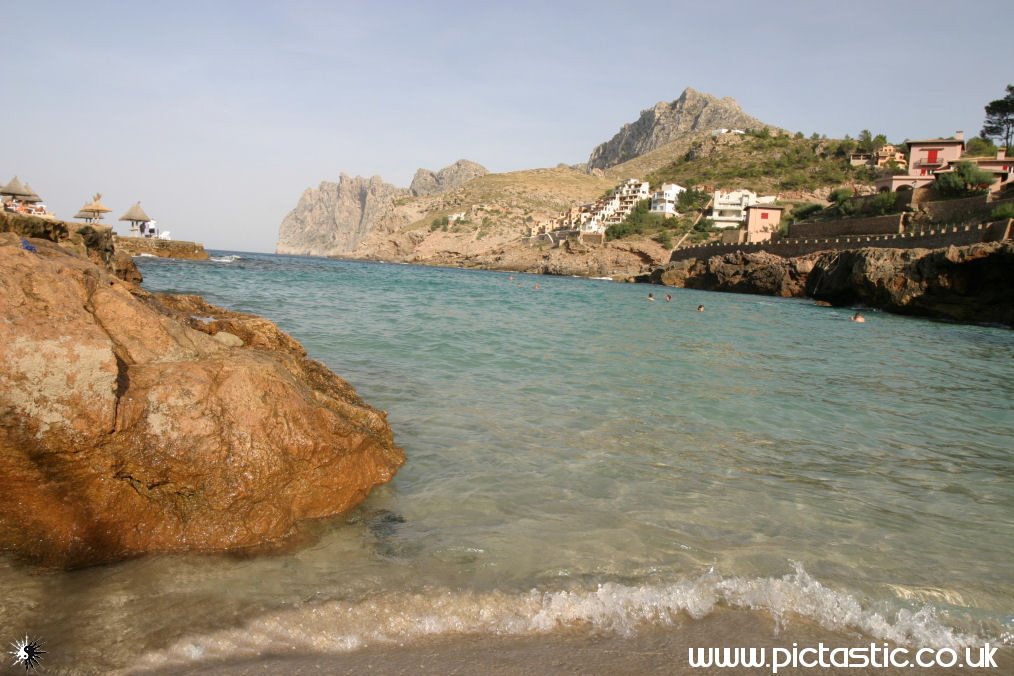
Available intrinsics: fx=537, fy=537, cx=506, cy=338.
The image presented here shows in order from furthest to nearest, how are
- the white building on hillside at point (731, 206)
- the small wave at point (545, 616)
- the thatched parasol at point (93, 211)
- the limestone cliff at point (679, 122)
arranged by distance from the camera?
the limestone cliff at point (679, 122) → the white building on hillside at point (731, 206) → the thatched parasol at point (93, 211) → the small wave at point (545, 616)

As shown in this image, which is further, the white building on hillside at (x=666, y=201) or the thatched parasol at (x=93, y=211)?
the white building on hillside at (x=666, y=201)

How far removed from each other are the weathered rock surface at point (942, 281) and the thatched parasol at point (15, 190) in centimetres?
4435

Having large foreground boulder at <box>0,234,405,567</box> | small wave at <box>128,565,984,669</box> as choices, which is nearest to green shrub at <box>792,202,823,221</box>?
small wave at <box>128,565,984,669</box>

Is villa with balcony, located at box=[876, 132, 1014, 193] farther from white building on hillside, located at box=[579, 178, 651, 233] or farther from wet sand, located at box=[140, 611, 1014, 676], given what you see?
wet sand, located at box=[140, 611, 1014, 676]

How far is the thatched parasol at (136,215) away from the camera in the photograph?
4609cm

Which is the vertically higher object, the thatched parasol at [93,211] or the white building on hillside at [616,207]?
the white building on hillside at [616,207]

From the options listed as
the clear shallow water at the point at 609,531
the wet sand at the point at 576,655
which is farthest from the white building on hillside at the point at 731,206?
the wet sand at the point at 576,655

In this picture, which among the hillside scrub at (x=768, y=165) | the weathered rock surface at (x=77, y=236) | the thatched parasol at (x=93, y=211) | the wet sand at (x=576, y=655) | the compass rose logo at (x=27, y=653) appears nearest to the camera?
the compass rose logo at (x=27, y=653)

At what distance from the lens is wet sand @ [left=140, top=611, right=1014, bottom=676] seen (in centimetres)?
216

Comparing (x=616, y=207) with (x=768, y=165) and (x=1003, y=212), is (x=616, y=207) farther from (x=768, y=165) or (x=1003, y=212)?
(x=1003, y=212)

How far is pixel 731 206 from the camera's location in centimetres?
7331

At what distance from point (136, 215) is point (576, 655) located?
183 feet

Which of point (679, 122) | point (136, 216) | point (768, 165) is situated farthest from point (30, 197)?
point (679, 122)

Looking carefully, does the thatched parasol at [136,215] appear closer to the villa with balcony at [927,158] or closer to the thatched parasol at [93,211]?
the thatched parasol at [93,211]
